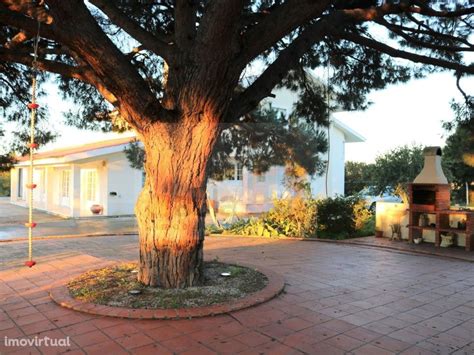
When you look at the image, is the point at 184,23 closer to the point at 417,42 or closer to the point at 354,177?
the point at 417,42

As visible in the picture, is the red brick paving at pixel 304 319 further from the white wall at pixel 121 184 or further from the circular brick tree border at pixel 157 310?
the white wall at pixel 121 184

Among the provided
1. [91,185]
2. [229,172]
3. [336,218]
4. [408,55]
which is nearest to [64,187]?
[91,185]

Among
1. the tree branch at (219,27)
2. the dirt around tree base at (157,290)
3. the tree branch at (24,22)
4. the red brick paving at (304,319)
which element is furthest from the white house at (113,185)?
the tree branch at (24,22)

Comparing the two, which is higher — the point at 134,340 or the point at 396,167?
the point at 396,167

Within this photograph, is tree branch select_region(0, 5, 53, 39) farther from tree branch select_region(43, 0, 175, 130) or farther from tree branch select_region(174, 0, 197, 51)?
tree branch select_region(174, 0, 197, 51)

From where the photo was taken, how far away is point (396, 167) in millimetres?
18344

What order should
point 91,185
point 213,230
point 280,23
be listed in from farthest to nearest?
point 91,185 → point 213,230 → point 280,23

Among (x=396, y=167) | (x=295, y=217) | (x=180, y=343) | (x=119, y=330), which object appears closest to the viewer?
(x=180, y=343)

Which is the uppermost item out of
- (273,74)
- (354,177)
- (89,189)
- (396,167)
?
(273,74)

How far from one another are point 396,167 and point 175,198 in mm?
15520

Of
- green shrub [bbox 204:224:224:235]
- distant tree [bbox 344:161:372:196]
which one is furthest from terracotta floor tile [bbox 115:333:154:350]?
distant tree [bbox 344:161:372:196]

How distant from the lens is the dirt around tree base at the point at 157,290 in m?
4.54

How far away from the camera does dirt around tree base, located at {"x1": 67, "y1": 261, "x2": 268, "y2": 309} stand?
454 cm

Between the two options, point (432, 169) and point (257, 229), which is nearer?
point (432, 169)
